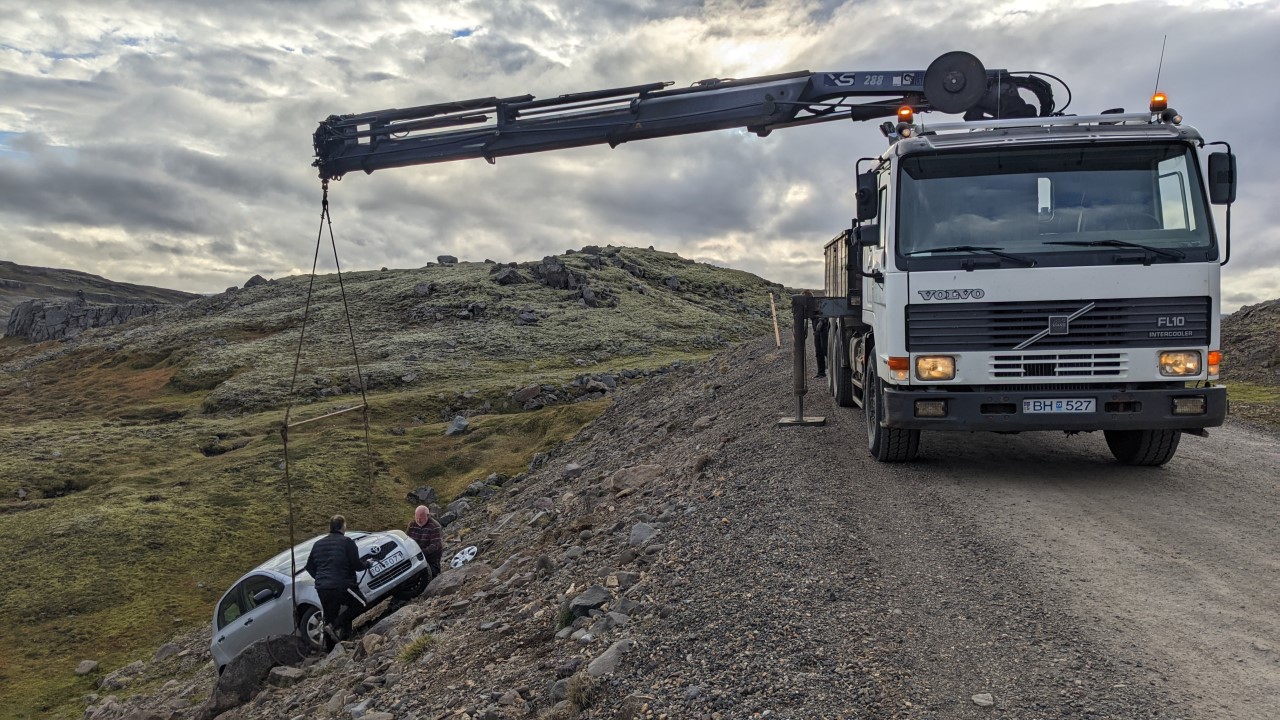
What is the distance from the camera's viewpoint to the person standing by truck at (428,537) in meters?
15.2

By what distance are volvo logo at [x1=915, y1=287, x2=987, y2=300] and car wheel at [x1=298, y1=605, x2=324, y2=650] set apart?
10.7 meters

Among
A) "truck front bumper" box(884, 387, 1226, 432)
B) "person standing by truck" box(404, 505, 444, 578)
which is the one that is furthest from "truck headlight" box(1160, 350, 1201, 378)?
"person standing by truck" box(404, 505, 444, 578)

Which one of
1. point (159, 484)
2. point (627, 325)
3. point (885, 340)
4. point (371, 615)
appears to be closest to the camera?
point (885, 340)

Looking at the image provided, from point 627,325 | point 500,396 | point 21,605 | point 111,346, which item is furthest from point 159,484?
point 111,346

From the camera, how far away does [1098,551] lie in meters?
7.48

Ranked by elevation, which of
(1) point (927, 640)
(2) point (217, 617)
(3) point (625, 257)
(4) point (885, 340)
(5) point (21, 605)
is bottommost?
(5) point (21, 605)

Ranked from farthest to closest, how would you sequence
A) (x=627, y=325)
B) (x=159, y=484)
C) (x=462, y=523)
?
(x=627, y=325), (x=159, y=484), (x=462, y=523)

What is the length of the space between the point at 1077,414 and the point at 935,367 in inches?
62.3

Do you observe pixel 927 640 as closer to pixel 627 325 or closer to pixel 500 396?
pixel 500 396

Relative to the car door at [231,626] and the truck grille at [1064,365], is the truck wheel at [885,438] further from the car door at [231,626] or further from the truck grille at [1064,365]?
the car door at [231,626]

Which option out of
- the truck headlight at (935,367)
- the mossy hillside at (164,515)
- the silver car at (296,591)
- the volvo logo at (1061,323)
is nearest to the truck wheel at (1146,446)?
the volvo logo at (1061,323)

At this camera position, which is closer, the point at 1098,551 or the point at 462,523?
the point at 1098,551

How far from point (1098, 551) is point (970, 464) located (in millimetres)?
3415

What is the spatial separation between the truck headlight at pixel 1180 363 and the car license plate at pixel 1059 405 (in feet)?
2.78
